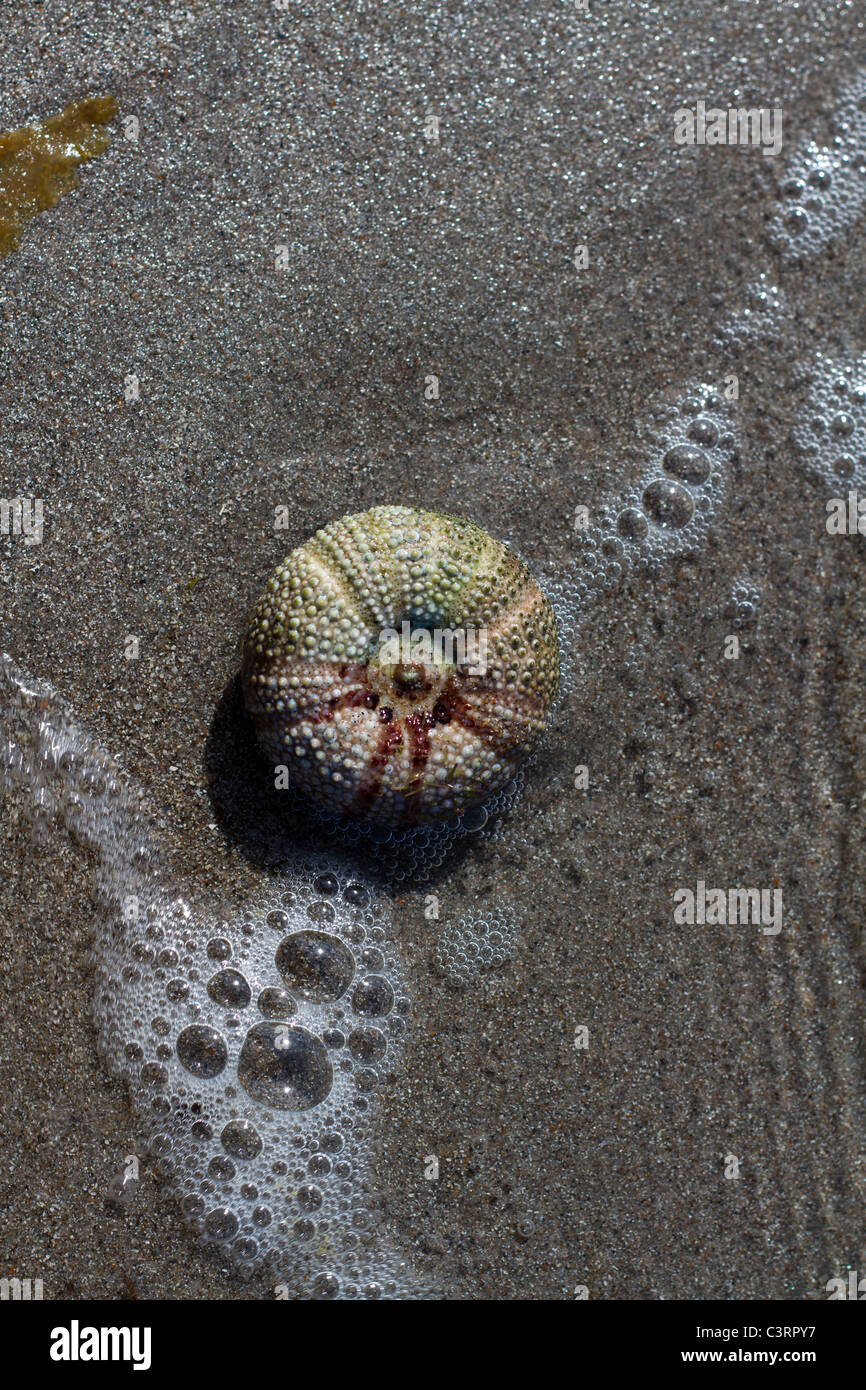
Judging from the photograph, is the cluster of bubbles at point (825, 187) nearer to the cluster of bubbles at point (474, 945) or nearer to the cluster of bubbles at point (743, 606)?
the cluster of bubbles at point (743, 606)

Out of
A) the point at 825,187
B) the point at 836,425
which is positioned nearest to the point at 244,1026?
the point at 836,425

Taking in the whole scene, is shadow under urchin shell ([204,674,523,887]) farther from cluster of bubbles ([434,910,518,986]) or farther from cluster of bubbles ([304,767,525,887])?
cluster of bubbles ([434,910,518,986])

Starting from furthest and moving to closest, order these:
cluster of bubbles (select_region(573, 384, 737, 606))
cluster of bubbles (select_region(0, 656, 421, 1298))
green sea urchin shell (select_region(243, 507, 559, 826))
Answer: cluster of bubbles (select_region(573, 384, 737, 606))
cluster of bubbles (select_region(0, 656, 421, 1298))
green sea urchin shell (select_region(243, 507, 559, 826))

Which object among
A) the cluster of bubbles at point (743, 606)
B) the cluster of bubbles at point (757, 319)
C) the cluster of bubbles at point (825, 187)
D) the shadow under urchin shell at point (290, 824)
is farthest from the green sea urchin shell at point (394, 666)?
the cluster of bubbles at point (825, 187)

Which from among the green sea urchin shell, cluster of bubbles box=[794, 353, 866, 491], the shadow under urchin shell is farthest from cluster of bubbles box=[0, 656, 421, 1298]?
cluster of bubbles box=[794, 353, 866, 491]

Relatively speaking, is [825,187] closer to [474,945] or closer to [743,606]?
[743,606]

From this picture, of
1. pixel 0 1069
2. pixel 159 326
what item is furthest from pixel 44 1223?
pixel 159 326
